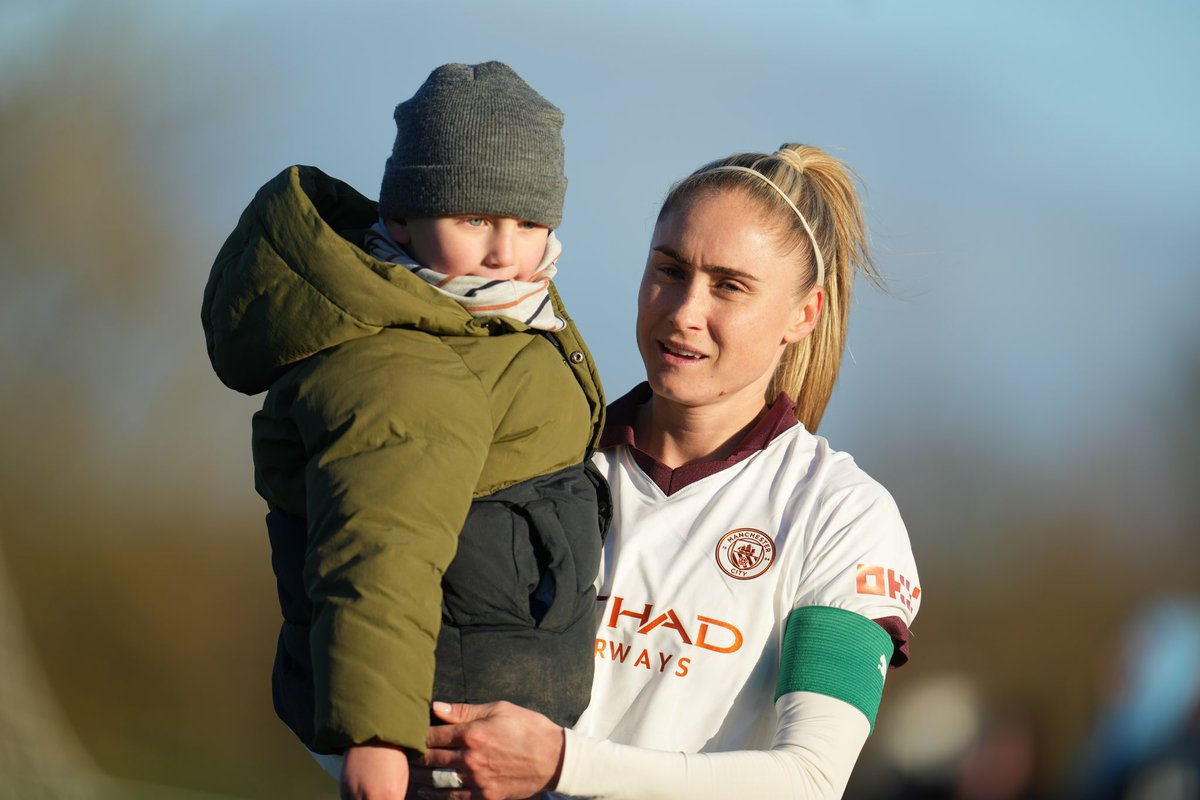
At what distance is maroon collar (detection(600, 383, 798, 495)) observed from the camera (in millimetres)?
2363

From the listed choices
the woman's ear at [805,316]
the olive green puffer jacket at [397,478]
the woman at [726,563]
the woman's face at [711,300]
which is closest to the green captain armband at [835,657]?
the woman at [726,563]

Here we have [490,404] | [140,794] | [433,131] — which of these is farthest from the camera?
[140,794]

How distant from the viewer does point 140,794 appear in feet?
28.4

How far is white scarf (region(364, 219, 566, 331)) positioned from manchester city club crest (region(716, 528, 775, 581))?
49 centimetres

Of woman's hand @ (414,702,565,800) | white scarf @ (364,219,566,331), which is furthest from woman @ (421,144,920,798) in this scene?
white scarf @ (364,219,566,331)

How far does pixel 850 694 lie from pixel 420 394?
847 millimetres

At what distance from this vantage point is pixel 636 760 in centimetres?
192

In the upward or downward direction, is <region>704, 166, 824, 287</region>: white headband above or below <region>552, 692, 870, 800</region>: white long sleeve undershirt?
above

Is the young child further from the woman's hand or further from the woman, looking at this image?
the woman

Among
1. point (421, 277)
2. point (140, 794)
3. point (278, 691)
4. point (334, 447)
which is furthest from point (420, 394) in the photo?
point (140, 794)

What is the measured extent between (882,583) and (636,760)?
52 cm

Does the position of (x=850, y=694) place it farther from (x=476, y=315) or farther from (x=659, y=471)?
(x=476, y=315)

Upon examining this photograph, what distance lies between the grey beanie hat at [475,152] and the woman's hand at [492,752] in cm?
69

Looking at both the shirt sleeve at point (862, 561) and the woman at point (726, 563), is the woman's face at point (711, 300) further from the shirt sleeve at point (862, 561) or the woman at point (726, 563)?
the shirt sleeve at point (862, 561)
